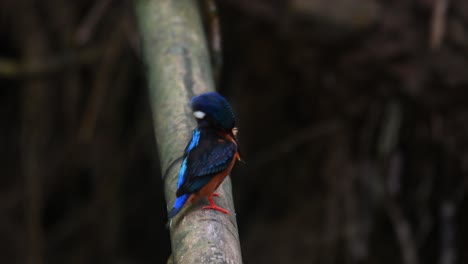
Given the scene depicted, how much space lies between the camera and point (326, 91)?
4.17 m

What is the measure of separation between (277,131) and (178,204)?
10.3 ft

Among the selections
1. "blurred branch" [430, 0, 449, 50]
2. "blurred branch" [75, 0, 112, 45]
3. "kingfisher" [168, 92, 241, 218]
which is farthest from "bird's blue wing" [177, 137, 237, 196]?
"blurred branch" [75, 0, 112, 45]

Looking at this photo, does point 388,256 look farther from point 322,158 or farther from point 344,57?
point 344,57

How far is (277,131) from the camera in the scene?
15.8ft

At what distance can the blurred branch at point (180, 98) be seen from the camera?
5.05 feet

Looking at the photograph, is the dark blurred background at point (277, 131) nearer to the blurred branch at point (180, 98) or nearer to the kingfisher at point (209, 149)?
the blurred branch at point (180, 98)

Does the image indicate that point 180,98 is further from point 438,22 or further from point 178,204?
point 438,22

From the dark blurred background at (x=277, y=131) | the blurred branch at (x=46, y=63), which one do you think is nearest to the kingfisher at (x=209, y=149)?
the dark blurred background at (x=277, y=131)

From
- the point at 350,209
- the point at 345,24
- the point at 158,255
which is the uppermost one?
the point at 345,24

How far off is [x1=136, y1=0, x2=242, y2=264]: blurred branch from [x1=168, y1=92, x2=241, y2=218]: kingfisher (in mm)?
53

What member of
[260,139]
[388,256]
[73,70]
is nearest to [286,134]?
[260,139]

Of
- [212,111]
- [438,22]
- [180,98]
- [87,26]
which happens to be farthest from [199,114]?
[87,26]

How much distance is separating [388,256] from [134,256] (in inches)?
76.8

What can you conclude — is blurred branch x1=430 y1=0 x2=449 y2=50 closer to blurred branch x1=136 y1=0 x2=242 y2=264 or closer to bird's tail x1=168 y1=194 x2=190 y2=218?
blurred branch x1=136 y1=0 x2=242 y2=264
